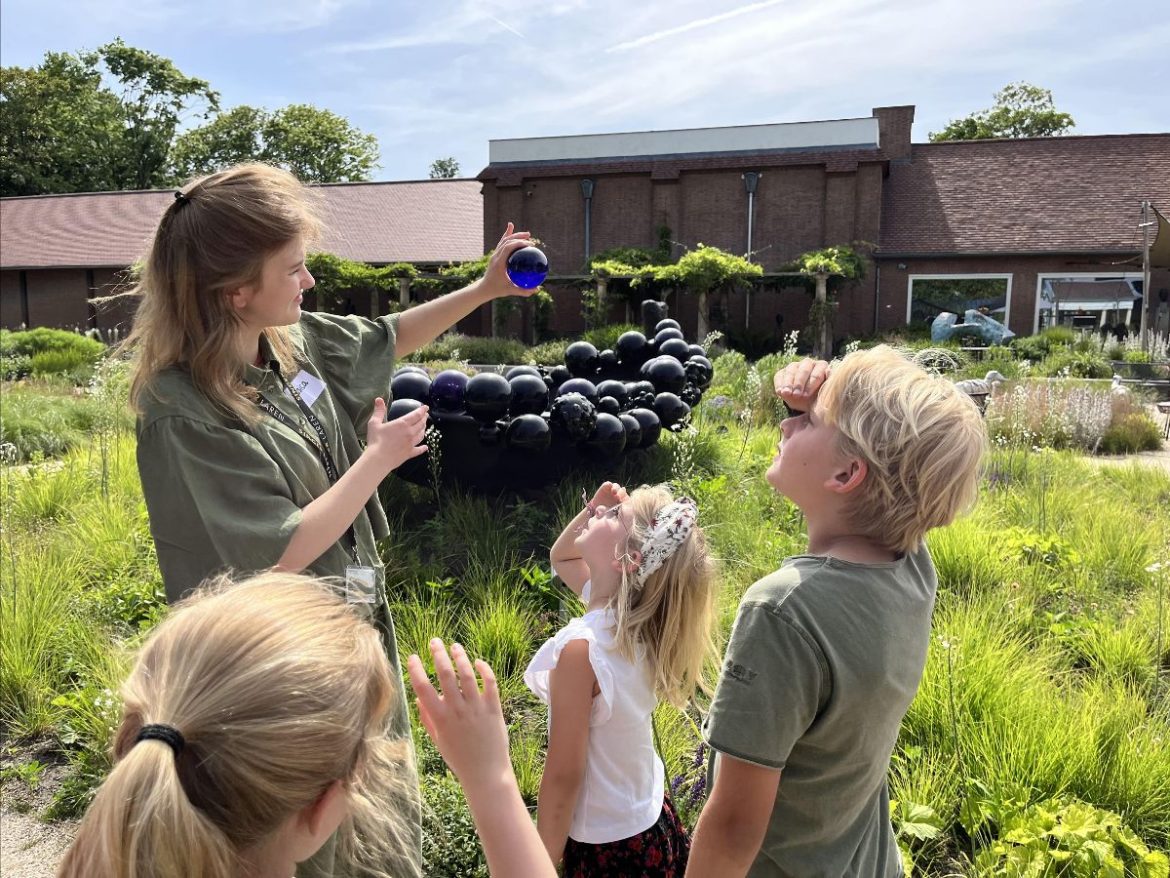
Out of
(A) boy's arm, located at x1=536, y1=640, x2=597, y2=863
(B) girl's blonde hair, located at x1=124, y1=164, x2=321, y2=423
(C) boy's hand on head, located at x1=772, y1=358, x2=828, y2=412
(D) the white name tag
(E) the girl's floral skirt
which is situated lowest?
(E) the girl's floral skirt

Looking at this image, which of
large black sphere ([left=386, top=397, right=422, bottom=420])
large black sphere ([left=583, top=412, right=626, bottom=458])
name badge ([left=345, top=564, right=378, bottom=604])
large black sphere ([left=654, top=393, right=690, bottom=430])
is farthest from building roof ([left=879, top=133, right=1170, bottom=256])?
name badge ([left=345, top=564, right=378, bottom=604])

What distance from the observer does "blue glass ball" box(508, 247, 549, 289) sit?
2.66m

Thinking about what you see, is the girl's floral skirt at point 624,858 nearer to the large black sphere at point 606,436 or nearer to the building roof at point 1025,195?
the large black sphere at point 606,436

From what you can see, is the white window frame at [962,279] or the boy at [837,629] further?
the white window frame at [962,279]

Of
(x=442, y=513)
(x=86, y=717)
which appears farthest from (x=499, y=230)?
(x=86, y=717)

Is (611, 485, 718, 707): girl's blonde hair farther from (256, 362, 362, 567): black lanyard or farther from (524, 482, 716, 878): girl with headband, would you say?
(256, 362, 362, 567): black lanyard

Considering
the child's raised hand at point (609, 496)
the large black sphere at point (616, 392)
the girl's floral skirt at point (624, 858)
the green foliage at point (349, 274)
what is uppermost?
the green foliage at point (349, 274)

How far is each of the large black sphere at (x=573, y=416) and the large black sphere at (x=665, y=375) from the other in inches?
34.2

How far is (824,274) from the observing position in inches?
959

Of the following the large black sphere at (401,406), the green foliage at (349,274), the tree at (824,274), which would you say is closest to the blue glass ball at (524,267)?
the large black sphere at (401,406)

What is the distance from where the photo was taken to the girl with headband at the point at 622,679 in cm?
182

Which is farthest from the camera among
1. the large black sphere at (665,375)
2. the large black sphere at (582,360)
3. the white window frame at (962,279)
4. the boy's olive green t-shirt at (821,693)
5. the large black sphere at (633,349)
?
the white window frame at (962,279)

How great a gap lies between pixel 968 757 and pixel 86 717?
349cm

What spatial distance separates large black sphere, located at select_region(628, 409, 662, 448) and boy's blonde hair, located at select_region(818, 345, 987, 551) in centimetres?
431
